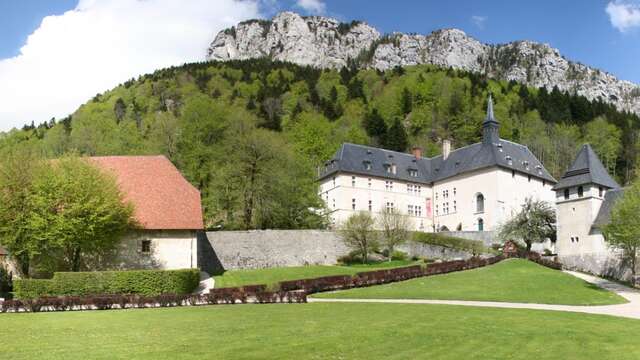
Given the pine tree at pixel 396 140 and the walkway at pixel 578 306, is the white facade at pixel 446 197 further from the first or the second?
the walkway at pixel 578 306

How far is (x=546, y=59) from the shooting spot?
17812 cm

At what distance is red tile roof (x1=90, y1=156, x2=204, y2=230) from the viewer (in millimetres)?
37031

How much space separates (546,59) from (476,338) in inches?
7068

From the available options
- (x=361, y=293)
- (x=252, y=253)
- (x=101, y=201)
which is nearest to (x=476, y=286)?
(x=361, y=293)

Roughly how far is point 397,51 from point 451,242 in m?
142

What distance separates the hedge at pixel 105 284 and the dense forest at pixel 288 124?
19472 mm

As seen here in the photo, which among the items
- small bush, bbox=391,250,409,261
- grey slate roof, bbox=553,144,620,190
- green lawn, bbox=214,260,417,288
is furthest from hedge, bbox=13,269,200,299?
grey slate roof, bbox=553,144,620,190

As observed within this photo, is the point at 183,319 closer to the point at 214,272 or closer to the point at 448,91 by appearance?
the point at 214,272

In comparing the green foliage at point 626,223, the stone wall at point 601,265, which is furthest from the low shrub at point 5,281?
the stone wall at point 601,265

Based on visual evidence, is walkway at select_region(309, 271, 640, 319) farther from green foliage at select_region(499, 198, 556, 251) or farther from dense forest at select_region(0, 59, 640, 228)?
dense forest at select_region(0, 59, 640, 228)

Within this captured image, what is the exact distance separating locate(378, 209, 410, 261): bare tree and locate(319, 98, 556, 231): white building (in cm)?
1384

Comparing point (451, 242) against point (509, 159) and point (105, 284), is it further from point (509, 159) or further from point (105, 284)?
point (105, 284)

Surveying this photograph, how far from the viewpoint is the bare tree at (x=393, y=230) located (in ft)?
163

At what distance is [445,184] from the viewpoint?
72.8 m
